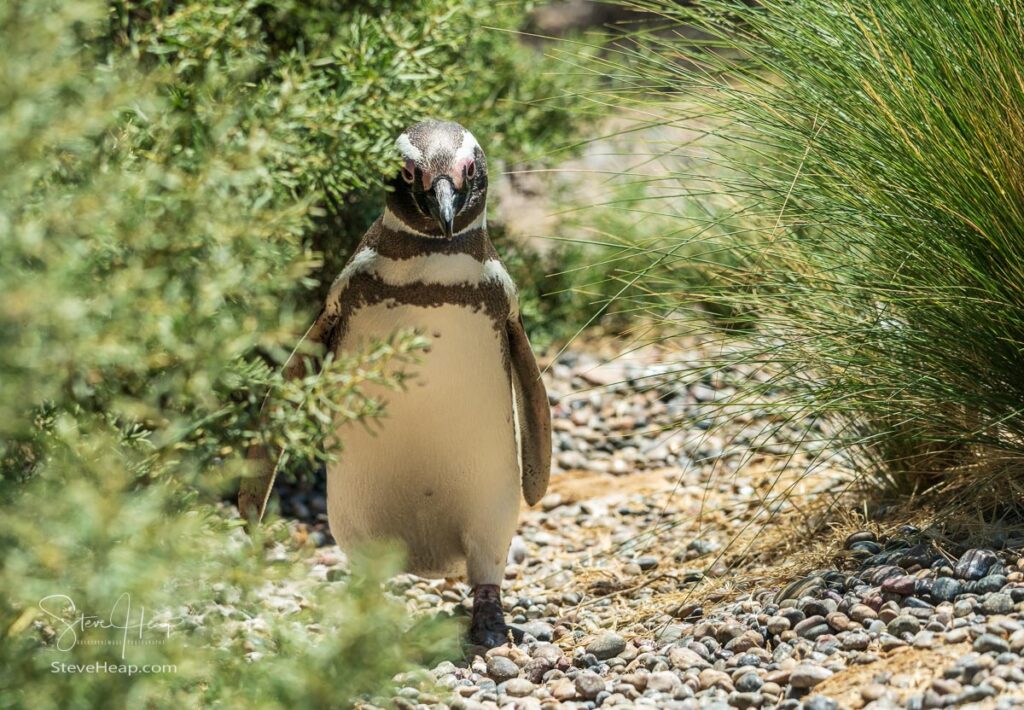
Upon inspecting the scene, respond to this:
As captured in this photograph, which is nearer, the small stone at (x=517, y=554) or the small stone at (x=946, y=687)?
the small stone at (x=946, y=687)

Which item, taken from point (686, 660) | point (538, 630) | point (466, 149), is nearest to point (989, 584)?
point (686, 660)

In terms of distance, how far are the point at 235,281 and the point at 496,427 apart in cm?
146

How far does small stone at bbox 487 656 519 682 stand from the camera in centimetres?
295

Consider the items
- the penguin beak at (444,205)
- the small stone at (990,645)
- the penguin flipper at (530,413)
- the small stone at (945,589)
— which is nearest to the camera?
the small stone at (990,645)

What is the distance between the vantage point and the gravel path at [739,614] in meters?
2.45

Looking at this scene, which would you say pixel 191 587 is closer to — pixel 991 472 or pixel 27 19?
pixel 27 19

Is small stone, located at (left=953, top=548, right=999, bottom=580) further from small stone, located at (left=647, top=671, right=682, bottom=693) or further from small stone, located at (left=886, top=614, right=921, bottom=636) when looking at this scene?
small stone, located at (left=647, top=671, right=682, bottom=693)

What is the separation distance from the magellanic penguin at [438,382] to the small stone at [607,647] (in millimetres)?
354

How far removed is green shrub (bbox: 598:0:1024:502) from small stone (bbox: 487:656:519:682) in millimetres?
927

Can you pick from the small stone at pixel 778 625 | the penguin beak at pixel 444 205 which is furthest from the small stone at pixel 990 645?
the penguin beak at pixel 444 205

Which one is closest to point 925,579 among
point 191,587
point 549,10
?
point 191,587

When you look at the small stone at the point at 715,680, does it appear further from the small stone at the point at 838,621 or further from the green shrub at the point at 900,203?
the green shrub at the point at 900,203

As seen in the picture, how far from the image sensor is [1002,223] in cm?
282
